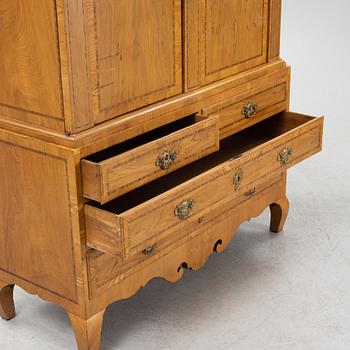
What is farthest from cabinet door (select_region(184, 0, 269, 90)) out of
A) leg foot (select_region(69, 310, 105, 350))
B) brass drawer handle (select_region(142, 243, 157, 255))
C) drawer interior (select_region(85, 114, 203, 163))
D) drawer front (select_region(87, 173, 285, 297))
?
leg foot (select_region(69, 310, 105, 350))

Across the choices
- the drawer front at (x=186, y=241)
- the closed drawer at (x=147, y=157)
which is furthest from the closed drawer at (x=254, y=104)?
the drawer front at (x=186, y=241)

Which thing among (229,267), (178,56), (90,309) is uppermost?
(178,56)

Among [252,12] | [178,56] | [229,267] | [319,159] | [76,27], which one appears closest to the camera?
[76,27]

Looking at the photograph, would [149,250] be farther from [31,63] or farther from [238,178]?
[31,63]

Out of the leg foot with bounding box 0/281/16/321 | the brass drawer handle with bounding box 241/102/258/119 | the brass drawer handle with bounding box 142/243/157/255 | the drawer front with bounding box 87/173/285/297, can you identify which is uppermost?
the brass drawer handle with bounding box 241/102/258/119

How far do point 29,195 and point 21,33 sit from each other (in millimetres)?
476

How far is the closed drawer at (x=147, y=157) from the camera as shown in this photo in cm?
245

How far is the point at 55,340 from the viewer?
287cm

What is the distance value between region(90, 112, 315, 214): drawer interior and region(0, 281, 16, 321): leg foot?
484 mm

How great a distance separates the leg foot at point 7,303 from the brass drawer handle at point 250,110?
97 centimetres

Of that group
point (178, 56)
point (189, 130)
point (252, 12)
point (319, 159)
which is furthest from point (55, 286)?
point (319, 159)

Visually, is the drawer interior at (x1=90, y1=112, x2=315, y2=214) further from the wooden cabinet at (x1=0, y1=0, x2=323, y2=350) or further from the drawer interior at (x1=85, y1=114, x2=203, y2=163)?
the drawer interior at (x1=85, y1=114, x2=203, y2=163)

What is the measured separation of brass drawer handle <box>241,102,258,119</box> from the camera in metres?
3.09

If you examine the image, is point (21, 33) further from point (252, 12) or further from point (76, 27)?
point (252, 12)
